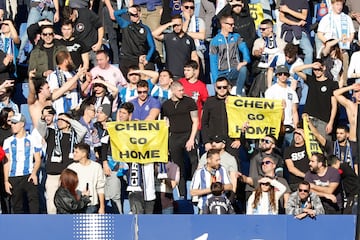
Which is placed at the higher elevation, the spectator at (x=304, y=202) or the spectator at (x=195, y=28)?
the spectator at (x=195, y=28)

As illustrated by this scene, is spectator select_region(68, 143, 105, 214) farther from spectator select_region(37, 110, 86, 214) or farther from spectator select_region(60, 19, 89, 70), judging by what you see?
spectator select_region(60, 19, 89, 70)

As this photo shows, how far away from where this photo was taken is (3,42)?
66.2 ft

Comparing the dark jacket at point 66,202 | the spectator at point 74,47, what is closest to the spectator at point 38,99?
the spectator at point 74,47

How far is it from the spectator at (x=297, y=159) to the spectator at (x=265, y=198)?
2.53ft

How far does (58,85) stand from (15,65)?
1.72 m

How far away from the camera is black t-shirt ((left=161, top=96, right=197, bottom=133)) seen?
1827 cm

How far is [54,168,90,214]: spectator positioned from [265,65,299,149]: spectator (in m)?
3.42

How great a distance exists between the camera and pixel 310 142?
18.3 meters

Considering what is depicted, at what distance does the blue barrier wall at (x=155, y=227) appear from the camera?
16.6 m

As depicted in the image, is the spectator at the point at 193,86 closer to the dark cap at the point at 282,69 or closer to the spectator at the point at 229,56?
the spectator at the point at 229,56

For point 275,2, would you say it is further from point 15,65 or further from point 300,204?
point 300,204

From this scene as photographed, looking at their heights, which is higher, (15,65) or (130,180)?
(15,65)

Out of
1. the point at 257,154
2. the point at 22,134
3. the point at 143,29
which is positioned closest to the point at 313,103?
the point at 257,154

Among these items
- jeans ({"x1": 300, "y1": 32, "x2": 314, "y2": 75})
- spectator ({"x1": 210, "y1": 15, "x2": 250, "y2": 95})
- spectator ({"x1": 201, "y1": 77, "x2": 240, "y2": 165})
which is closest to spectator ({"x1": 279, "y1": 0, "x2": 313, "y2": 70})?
jeans ({"x1": 300, "y1": 32, "x2": 314, "y2": 75})
